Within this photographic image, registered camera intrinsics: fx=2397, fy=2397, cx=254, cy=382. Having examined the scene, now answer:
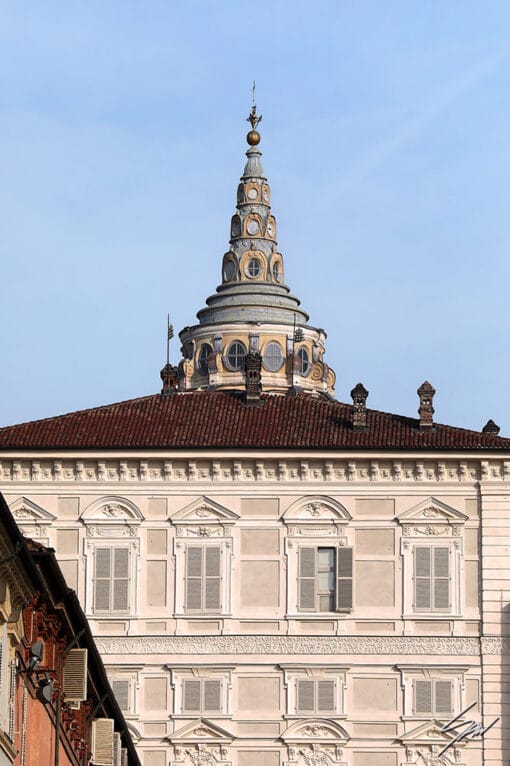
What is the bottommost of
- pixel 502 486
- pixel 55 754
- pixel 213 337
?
pixel 55 754

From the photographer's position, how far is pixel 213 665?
65375 millimetres

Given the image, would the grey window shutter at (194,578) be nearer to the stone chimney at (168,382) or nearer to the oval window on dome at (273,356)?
the stone chimney at (168,382)

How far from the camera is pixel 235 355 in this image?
353ft

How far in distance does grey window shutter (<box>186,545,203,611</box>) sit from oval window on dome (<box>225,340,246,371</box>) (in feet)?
137

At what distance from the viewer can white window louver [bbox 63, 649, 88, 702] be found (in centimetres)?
4038

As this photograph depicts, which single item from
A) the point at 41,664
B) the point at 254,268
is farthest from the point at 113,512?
the point at 254,268

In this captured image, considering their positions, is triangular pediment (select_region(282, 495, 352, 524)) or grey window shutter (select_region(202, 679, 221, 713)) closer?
grey window shutter (select_region(202, 679, 221, 713))

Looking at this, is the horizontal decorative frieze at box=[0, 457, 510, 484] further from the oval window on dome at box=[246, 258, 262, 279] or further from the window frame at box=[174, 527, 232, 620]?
the oval window on dome at box=[246, 258, 262, 279]

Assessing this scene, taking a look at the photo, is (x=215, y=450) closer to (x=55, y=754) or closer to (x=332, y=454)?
(x=332, y=454)

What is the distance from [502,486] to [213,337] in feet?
142

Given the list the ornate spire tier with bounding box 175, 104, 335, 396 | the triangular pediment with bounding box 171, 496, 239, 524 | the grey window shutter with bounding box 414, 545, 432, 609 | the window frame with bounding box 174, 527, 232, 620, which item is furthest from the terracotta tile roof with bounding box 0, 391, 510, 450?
the ornate spire tier with bounding box 175, 104, 335, 396

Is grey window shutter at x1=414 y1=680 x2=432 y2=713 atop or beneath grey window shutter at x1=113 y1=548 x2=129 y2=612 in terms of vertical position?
beneath

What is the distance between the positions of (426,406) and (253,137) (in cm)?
4661

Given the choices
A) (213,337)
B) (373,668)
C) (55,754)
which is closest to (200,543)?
(373,668)
